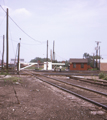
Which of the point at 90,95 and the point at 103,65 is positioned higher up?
the point at 103,65

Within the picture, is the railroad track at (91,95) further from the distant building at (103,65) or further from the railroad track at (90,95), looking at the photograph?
the distant building at (103,65)

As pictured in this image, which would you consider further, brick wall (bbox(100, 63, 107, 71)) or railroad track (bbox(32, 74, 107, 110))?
brick wall (bbox(100, 63, 107, 71))

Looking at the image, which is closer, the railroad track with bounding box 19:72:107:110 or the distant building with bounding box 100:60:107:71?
the railroad track with bounding box 19:72:107:110

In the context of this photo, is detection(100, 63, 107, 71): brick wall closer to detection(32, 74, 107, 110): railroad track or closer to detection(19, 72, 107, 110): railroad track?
detection(19, 72, 107, 110): railroad track

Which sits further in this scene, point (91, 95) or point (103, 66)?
point (103, 66)

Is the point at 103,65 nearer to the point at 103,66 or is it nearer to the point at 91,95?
the point at 103,66

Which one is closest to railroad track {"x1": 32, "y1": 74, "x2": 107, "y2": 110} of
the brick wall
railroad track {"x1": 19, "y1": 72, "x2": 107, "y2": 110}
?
railroad track {"x1": 19, "y1": 72, "x2": 107, "y2": 110}

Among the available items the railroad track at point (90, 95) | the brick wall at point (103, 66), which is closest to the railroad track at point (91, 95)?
the railroad track at point (90, 95)

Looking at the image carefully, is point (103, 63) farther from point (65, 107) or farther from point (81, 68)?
point (65, 107)

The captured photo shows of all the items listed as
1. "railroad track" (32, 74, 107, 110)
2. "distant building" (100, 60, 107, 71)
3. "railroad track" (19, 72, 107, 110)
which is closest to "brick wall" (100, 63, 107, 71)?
"distant building" (100, 60, 107, 71)

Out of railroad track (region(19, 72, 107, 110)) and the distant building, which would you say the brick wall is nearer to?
the distant building

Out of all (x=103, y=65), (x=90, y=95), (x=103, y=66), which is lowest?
(x=90, y=95)

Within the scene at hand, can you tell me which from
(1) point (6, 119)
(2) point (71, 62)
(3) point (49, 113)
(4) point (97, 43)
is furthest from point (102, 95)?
(4) point (97, 43)

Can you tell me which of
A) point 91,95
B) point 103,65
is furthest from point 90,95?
point 103,65
